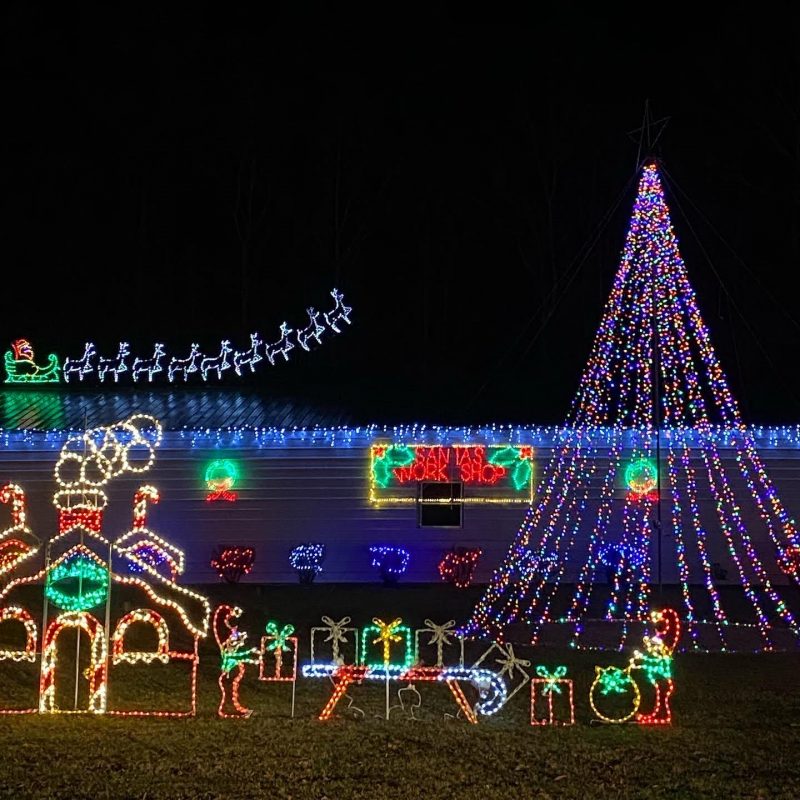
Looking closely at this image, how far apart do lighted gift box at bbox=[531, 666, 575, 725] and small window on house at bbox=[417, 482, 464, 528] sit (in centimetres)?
710

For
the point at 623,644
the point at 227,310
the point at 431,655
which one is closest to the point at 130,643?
the point at 431,655

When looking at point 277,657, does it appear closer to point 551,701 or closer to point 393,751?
point 393,751

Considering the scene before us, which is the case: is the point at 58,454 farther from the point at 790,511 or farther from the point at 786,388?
the point at 786,388

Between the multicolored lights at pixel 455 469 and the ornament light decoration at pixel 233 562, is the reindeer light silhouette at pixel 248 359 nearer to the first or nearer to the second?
the multicolored lights at pixel 455 469

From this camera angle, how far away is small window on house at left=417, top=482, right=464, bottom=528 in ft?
53.7

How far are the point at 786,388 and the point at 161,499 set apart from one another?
37.7ft

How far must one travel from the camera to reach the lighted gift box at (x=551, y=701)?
7.78 meters

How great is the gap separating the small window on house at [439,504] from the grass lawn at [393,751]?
22.9 ft

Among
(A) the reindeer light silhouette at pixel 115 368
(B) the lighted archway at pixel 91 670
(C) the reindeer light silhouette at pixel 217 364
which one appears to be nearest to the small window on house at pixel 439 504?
(C) the reindeer light silhouette at pixel 217 364

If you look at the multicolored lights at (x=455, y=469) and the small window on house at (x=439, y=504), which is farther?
the small window on house at (x=439, y=504)

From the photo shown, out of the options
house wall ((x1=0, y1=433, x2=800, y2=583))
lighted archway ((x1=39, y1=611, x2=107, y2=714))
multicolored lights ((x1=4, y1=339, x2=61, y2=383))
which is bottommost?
lighted archway ((x1=39, y1=611, x2=107, y2=714))

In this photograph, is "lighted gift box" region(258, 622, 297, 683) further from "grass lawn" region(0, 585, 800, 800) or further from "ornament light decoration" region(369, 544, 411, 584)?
"ornament light decoration" region(369, 544, 411, 584)

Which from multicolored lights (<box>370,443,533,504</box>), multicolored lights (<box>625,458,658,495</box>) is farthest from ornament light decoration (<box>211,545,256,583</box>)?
multicolored lights (<box>625,458,658,495</box>)

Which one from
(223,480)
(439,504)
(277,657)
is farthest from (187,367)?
(277,657)
